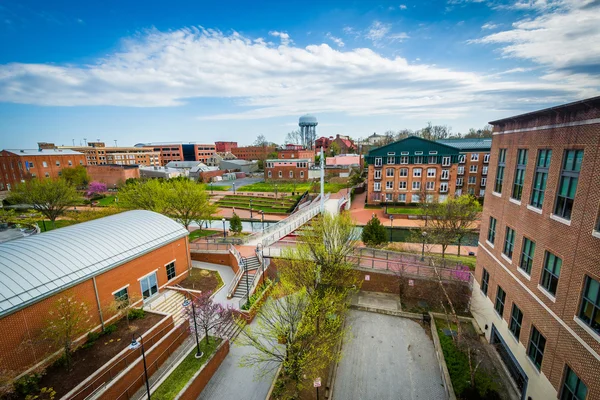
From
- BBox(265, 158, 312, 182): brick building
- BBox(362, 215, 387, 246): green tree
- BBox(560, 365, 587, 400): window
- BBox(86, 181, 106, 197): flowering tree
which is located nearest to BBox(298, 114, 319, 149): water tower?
BBox(265, 158, 312, 182): brick building

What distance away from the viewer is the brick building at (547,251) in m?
8.74

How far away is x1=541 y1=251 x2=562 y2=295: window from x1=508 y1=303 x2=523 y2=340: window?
8.53 ft

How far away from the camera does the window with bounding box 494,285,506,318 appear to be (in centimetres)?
1459

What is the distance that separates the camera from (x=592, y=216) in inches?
339

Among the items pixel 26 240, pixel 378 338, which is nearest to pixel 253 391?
pixel 378 338

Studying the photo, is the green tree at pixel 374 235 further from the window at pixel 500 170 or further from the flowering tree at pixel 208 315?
the flowering tree at pixel 208 315

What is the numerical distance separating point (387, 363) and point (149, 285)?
51.3 ft

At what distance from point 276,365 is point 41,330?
11.0m

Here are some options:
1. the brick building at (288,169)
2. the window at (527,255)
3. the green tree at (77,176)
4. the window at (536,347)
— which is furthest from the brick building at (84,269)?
the green tree at (77,176)

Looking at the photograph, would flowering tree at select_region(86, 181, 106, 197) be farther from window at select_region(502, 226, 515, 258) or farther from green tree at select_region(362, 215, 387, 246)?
window at select_region(502, 226, 515, 258)

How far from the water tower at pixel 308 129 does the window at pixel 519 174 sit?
4102 inches

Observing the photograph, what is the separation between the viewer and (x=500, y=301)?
14.9 m

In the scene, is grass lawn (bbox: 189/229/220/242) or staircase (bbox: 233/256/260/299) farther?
grass lawn (bbox: 189/229/220/242)

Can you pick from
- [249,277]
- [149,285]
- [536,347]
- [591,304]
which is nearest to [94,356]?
[149,285]
